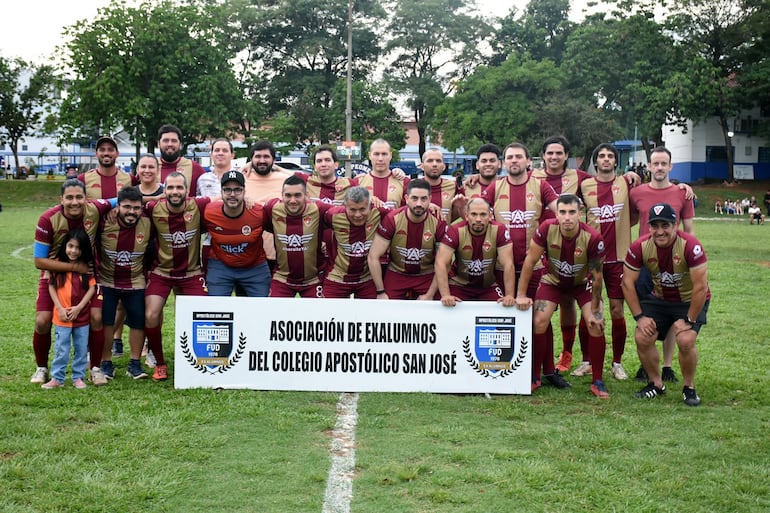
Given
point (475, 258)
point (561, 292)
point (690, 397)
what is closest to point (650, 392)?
point (690, 397)

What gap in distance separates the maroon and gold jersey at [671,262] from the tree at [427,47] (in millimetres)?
47914

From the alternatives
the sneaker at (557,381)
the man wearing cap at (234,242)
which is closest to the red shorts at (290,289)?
the man wearing cap at (234,242)

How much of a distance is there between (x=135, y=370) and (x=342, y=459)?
3090 millimetres

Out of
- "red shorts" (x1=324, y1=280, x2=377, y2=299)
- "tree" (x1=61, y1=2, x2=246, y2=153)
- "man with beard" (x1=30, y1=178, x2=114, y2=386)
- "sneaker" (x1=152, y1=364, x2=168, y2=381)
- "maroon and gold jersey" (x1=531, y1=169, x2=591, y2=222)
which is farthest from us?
"tree" (x1=61, y1=2, x2=246, y2=153)

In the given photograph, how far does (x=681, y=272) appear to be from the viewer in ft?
22.7

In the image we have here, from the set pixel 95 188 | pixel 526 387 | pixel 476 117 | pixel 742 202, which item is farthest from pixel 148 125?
pixel 526 387

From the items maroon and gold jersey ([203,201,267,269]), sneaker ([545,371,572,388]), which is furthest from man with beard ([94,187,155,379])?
sneaker ([545,371,572,388])

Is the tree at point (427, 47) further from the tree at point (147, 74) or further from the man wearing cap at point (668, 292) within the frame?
the man wearing cap at point (668, 292)

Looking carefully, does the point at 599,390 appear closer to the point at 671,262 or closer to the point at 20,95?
the point at 671,262

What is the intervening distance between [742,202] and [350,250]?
38668mm

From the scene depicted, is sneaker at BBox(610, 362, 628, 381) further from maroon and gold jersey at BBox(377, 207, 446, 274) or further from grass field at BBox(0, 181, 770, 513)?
maroon and gold jersey at BBox(377, 207, 446, 274)

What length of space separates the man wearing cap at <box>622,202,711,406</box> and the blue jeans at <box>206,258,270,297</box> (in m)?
3.37

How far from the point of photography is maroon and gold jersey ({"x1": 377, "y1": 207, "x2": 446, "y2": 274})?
7.54 m

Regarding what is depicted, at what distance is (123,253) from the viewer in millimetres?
7363
